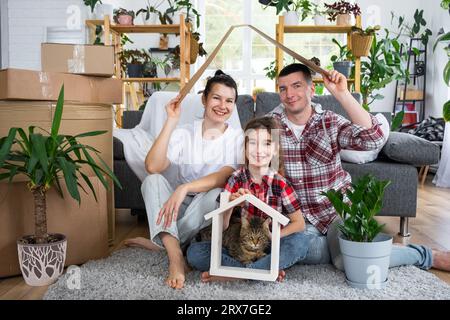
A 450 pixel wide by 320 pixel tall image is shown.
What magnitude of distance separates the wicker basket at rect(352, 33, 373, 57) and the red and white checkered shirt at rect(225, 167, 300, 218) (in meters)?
2.32

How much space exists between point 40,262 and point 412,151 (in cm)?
174

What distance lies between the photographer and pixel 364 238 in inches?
59.2

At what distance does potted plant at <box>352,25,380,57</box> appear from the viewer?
11.6 ft

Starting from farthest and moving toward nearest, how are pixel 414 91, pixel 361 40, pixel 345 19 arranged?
1. pixel 414 91
2. pixel 345 19
3. pixel 361 40

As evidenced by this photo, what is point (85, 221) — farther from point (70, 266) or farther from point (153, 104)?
point (153, 104)

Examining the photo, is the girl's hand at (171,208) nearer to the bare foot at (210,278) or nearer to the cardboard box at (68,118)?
the bare foot at (210,278)

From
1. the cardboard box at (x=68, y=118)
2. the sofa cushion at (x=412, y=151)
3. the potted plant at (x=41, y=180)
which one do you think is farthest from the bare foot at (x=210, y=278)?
the sofa cushion at (x=412, y=151)

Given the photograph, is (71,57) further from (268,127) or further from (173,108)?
(268,127)

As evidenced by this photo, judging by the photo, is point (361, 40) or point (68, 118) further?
point (361, 40)

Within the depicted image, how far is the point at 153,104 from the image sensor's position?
2.48m

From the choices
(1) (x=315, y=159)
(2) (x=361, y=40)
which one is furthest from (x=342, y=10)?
(1) (x=315, y=159)

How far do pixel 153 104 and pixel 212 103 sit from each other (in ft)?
2.75
